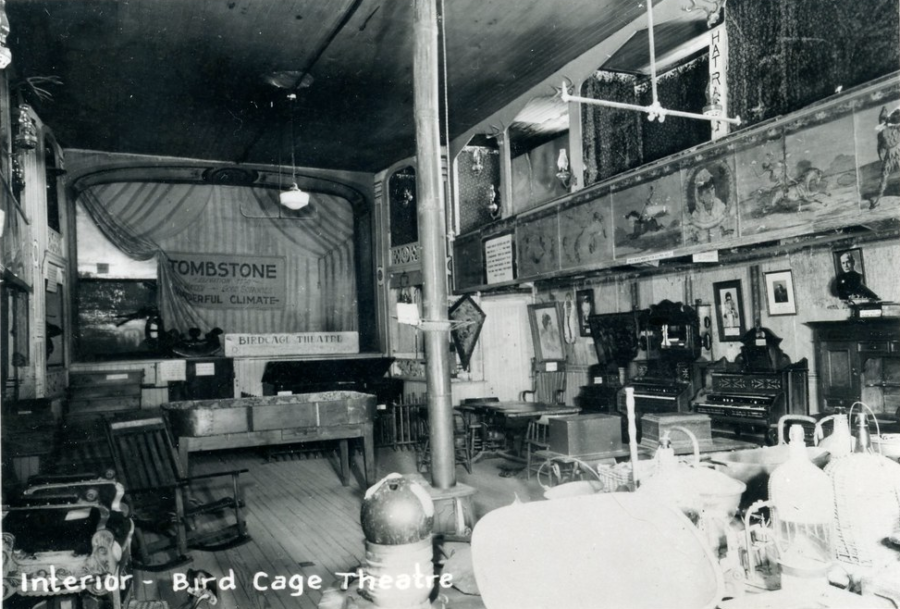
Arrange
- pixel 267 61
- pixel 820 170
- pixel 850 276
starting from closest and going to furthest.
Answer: pixel 820 170 < pixel 850 276 < pixel 267 61

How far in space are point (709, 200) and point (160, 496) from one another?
600cm

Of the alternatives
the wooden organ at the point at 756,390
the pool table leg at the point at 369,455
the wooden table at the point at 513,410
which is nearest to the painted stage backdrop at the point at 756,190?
the wooden organ at the point at 756,390

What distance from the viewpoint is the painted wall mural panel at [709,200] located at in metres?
6.07

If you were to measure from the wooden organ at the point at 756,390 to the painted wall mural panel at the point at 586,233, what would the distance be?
6.56ft

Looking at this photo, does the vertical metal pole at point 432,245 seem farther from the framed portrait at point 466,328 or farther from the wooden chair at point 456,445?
the framed portrait at point 466,328

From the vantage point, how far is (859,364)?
21.2 feet

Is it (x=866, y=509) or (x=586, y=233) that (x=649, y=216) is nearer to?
(x=586, y=233)

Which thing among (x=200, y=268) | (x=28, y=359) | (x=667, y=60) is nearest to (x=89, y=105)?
(x=28, y=359)

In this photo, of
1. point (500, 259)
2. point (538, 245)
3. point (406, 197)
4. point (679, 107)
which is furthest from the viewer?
point (406, 197)

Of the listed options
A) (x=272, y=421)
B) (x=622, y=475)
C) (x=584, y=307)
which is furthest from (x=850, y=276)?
(x=272, y=421)

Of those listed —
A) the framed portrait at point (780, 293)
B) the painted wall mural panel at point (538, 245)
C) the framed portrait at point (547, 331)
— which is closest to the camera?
the framed portrait at point (780, 293)

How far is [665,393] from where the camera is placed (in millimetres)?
8367

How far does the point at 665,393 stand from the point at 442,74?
16.6 ft

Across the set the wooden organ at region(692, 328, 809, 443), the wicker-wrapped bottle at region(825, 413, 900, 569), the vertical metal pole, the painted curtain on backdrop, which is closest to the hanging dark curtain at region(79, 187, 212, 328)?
the painted curtain on backdrop
